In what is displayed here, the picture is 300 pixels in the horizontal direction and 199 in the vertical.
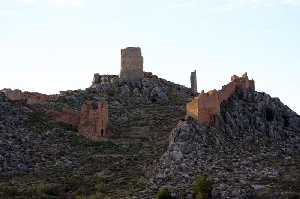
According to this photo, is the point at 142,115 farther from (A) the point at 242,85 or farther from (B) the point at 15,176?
(B) the point at 15,176

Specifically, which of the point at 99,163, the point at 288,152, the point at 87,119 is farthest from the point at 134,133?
the point at 288,152

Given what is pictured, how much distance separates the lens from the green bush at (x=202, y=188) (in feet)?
181

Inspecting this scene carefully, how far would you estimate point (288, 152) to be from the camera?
71500 mm

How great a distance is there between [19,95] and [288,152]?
101ft

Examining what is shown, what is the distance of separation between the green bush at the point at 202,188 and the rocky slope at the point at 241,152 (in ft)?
3.64

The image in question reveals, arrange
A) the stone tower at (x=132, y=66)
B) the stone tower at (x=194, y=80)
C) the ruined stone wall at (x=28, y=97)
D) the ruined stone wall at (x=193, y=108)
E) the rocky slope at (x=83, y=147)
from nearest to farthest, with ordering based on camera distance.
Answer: the rocky slope at (x=83, y=147)
the ruined stone wall at (x=193, y=108)
the ruined stone wall at (x=28, y=97)
the stone tower at (x=132, y=66)
the stone tower at (x=194, y=80)

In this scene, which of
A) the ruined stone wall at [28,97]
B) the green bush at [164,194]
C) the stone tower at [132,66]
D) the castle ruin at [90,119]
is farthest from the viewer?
the stone tower at [132,66]

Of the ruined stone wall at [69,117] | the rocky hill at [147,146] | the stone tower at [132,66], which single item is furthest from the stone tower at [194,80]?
the ruined stone wall at [69,117]

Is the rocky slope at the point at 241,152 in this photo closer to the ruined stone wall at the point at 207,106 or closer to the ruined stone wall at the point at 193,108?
the ruined stone wall at the point at 207,106

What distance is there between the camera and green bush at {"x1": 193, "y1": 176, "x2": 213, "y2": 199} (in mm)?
55312

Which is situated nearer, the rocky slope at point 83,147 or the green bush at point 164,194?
the green bush at point 164,194

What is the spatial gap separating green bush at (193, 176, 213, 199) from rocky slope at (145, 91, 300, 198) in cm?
111

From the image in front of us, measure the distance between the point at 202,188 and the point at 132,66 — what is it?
4213cm

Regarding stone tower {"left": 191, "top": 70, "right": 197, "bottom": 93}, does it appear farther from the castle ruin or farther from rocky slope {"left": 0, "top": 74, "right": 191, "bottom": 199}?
the castle ruin
